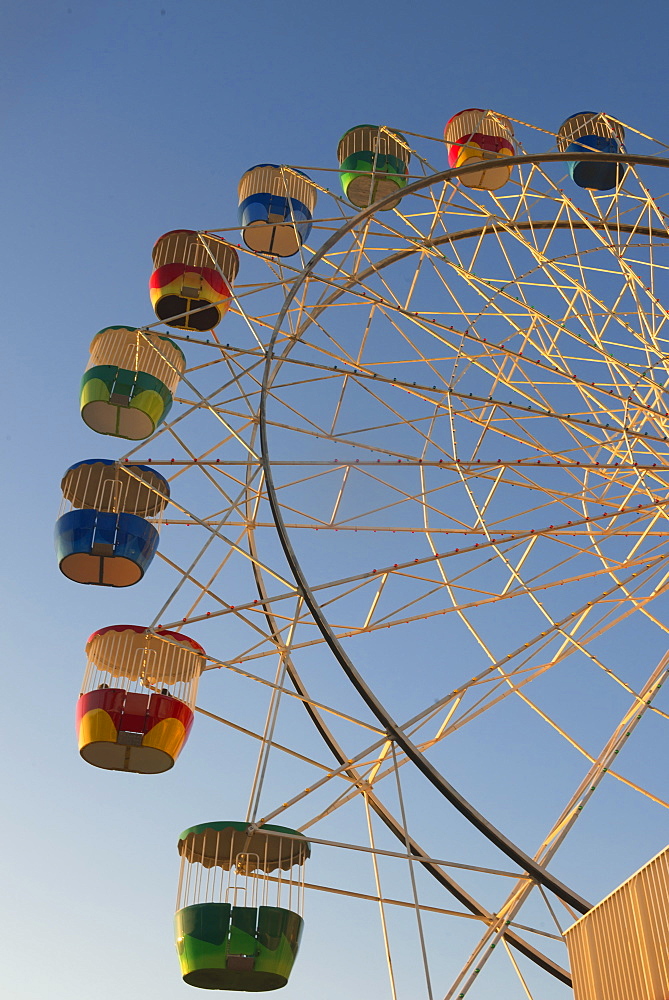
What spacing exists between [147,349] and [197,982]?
724 cm

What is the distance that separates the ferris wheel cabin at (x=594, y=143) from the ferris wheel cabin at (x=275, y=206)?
3500 millimetres

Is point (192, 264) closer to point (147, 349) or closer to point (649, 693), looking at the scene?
point (147, 349)

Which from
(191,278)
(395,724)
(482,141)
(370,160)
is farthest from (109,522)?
(482,141)

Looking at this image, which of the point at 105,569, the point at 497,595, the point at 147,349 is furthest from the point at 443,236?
the point at 105,569

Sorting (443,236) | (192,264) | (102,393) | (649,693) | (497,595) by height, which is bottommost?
(649,693)

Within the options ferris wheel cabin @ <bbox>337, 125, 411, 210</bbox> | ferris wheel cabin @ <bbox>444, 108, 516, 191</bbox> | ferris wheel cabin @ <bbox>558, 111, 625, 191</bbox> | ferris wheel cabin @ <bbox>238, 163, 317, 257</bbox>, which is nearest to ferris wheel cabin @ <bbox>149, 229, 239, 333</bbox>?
ferris wheel cabin @ <bbox>238, 163, 317, 257</bbox>

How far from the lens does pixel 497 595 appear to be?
13.2 metres

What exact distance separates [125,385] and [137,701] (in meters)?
3.88

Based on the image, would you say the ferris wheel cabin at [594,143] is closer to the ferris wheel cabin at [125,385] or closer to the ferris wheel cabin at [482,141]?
the ferris wheel cabin at [482,141]

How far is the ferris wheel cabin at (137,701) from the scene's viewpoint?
1201cm

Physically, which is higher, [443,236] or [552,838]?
[443,236]

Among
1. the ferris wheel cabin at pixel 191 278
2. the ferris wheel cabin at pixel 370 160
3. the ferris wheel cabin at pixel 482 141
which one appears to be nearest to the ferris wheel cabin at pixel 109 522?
Answer: the ferris wheel cabin at pixel 191 278

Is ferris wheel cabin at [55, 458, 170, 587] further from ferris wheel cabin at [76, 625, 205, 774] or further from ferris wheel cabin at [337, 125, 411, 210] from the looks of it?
ferris wheel cabin at [337, 125, 411, 210]

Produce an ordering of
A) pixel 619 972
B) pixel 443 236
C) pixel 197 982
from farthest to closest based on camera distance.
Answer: pixel 443 236
pixel 197 982
pixel 619 972
